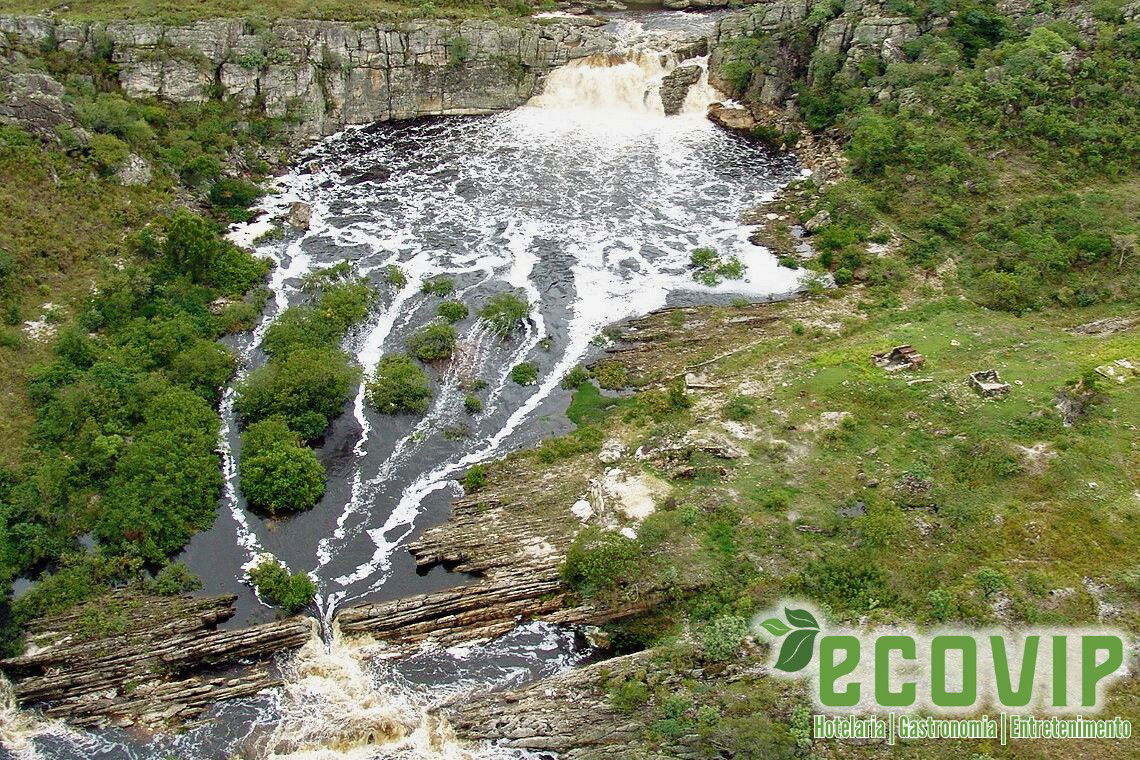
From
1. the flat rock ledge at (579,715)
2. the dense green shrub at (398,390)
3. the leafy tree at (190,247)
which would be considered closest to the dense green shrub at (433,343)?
the dense green shrub at (398,390)

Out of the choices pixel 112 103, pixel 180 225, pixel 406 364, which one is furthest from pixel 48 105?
pixel 406 364

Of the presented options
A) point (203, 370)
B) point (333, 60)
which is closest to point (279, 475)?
point (203, 370)

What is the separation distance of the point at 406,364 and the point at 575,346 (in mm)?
8639

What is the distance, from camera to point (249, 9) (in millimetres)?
64438

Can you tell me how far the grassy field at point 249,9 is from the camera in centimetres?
6147

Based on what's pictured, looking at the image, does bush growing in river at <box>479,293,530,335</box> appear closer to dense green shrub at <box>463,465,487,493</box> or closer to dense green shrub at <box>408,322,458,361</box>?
dense green shrub at <box>408,322,458,361</box>

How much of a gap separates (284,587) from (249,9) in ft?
167

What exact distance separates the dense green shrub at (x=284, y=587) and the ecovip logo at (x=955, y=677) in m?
15.7

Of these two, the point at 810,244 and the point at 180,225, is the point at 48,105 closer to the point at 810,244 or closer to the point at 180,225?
the point at 180,225

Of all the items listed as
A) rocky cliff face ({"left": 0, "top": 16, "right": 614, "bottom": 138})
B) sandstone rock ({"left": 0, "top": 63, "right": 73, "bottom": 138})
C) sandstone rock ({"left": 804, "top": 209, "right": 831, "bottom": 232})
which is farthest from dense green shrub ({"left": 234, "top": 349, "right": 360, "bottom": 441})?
rocky cliff face ({"left": 0, "top": 16, "right": 614, "bottom": 138})

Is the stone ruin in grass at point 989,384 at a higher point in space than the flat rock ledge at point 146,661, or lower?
higher

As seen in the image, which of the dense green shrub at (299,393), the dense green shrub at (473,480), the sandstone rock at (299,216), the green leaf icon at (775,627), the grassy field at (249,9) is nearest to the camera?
the green leaf icon at (775,627)

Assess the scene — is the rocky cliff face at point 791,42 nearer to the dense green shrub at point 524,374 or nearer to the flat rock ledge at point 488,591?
the dense green shrub at point 524,374

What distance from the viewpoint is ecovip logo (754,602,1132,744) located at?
80.7 feet
